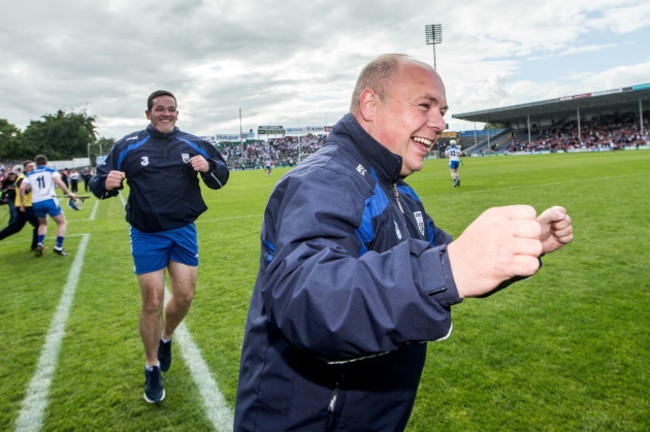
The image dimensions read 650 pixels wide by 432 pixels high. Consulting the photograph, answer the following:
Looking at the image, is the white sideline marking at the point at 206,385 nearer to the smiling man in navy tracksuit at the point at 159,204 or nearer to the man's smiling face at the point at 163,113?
the smiling man in navy tracksuit at the point at 159,204

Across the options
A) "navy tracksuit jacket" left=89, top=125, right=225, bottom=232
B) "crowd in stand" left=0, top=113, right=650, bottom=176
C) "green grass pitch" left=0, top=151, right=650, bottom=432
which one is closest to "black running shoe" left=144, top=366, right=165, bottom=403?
"green grass pitch" left=0, top=151, right=650, bottom=432

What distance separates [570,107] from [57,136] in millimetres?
94824

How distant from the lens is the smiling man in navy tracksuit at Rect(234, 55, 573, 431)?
0.94 metres

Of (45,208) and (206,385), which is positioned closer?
(206,385)

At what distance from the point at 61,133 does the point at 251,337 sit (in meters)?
103

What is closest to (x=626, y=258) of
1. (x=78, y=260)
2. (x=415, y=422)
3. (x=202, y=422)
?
(x=415, y=422)

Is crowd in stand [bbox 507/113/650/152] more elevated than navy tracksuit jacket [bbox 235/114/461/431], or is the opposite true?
crowd in stand [bbox 507/113/650/152]

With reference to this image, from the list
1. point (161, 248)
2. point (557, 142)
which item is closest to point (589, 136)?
point (557, 142)

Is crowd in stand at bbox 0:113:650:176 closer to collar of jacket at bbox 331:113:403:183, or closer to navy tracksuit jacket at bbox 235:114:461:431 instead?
collar of jacket at bbox 331:113:403:183

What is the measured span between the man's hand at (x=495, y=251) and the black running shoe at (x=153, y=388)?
350 cm

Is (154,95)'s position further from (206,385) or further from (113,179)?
(206,385)

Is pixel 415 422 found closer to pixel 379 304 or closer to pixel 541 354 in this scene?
pixel 541 354

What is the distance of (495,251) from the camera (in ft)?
3.09

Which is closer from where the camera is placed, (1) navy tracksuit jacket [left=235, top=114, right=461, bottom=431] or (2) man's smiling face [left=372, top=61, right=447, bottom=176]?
(1) navy tracksuit jacket [left=235, top=114, right=461, bottom=431]
